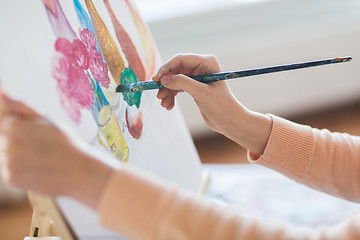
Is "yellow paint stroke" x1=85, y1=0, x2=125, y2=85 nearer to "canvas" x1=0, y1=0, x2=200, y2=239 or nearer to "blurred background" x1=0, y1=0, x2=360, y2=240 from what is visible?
"canvas" x1=0, y1=0, x2=200, y2=239

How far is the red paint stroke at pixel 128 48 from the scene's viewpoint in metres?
0.81

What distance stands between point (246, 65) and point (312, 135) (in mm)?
1144

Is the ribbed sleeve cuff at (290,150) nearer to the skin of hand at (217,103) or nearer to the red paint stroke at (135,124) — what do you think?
the skin of hand at (217,103)

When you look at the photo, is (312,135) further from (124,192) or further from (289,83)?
(289,83)

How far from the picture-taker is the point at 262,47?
6.19 ft

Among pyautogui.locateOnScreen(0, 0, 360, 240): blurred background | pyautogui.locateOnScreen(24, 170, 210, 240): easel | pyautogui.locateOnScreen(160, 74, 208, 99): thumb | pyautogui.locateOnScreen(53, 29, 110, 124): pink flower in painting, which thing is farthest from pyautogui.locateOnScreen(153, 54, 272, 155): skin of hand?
pyautogui.locateOnScreen(0, 0, 360, 240): blurred background

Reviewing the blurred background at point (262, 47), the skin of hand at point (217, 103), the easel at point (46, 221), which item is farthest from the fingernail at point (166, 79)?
the blurred background at point (262, 47)

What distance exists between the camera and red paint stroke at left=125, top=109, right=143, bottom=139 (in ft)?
2.49

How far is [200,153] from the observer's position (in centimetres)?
204

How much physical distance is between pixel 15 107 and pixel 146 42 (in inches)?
21.0

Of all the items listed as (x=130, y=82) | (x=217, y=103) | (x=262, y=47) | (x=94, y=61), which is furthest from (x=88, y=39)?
(x=262, y=47)

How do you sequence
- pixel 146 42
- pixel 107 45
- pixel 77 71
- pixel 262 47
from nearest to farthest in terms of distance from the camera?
pixel 77 71 < pixel 107 45 < pixel 146 42 < pixel 262 47

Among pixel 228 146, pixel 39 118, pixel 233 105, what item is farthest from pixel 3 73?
pixel 228 146

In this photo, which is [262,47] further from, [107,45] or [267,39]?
[107,45]
